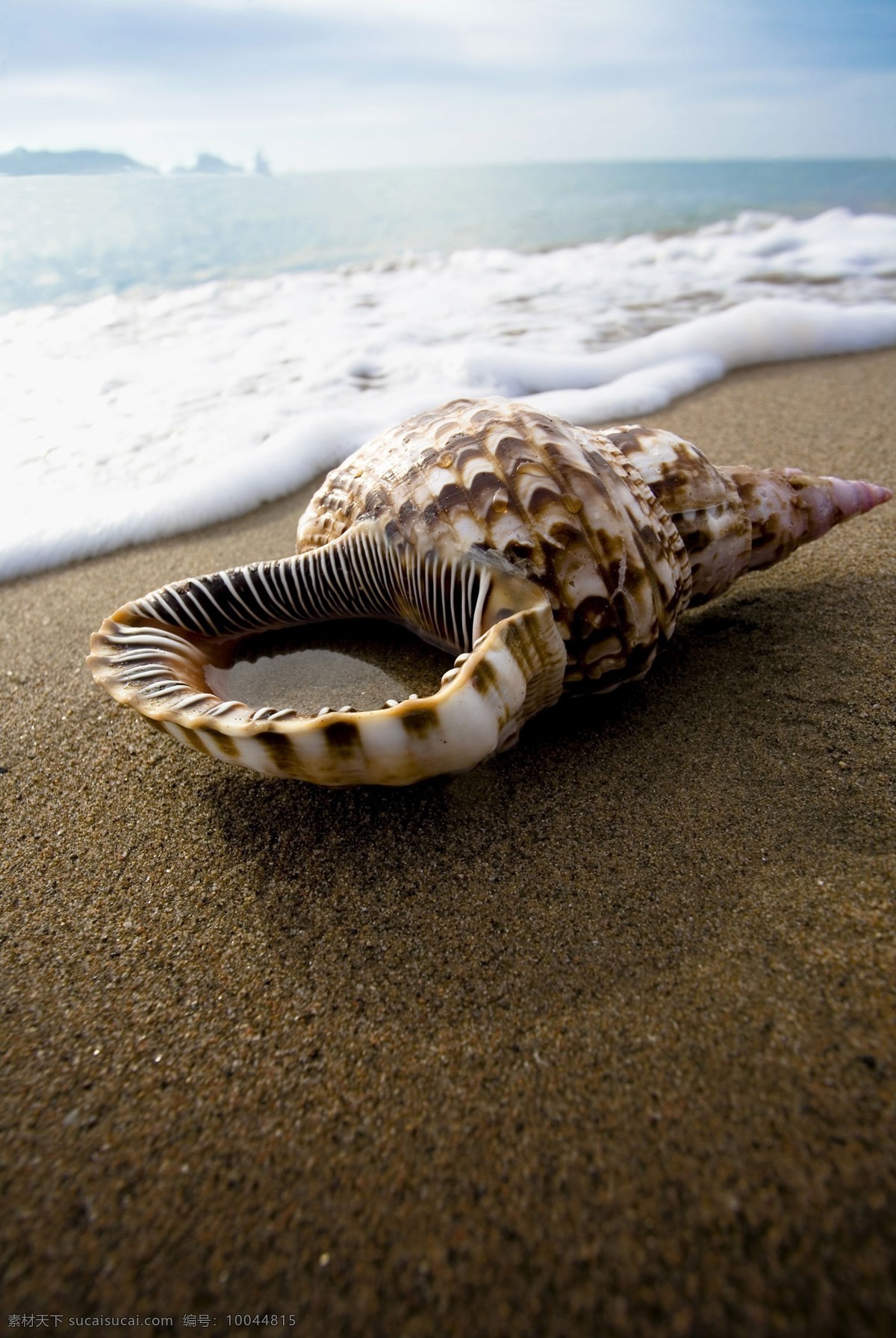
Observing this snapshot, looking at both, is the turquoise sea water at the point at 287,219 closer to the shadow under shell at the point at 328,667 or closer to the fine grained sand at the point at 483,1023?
the shadow under shell at the point at 328,667

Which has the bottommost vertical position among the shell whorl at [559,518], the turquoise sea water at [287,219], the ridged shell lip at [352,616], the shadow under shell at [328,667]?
the shadow under shell at [328,667]

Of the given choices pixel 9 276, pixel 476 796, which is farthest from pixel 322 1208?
pixel 9 276

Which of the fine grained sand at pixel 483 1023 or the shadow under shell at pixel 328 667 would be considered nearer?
the fine grained sand at pixel 483 1023

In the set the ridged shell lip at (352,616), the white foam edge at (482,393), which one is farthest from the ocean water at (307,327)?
the ridged shell lip at (352,616)

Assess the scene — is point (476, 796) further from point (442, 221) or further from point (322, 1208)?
point (442, 221)

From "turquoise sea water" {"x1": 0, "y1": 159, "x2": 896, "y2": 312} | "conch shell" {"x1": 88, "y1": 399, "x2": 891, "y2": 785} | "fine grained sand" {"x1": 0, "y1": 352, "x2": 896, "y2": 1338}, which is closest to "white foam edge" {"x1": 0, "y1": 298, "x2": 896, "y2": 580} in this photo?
"fine grained sand" {"x1": 0, "y1": 352, "x2": 896, "y2": 1338}

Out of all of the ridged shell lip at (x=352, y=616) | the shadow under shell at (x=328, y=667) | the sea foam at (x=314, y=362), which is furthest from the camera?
the sea foam at (x=314, y=362)
